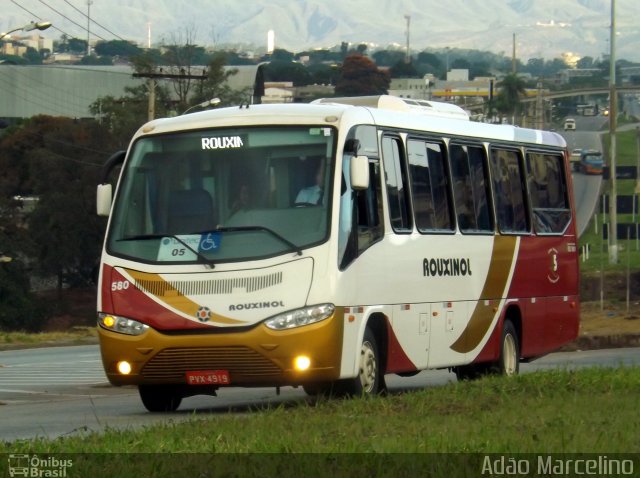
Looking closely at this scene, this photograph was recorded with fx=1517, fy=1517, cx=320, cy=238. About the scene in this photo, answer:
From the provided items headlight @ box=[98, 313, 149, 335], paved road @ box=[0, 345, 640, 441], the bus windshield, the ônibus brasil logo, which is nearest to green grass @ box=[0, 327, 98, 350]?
paved road @ box=[0, 345, 640, 441]

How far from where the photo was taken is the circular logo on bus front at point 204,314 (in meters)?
13.9

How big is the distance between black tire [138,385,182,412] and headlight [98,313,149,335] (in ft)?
3.03

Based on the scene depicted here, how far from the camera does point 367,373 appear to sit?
14.6 m

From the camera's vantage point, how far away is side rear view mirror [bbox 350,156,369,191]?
1393cm

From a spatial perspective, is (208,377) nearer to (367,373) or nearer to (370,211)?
(367,373)

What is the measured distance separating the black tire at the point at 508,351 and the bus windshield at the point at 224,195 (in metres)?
4.82

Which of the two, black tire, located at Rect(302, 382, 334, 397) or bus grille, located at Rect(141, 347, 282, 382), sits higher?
bus grille, located at Rect(141, 347, 282, 382)

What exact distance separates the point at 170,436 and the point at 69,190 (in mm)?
69890

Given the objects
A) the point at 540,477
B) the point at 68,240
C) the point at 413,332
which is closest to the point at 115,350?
the point at 413,332

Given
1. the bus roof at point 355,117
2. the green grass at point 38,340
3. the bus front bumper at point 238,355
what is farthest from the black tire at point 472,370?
the green grass at point 38,340

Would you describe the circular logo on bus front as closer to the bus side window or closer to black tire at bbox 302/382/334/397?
black tire at bbox 302/382/334/397

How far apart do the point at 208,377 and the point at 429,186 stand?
12.9 feet

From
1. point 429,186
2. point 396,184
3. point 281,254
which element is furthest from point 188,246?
point 429,186

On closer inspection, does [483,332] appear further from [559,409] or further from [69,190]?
[69,190]
